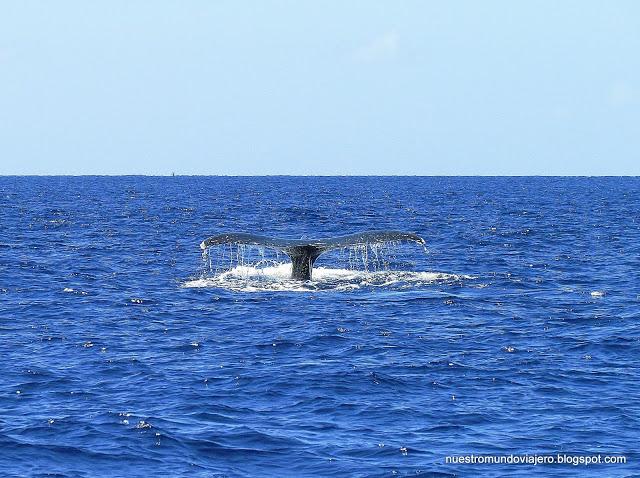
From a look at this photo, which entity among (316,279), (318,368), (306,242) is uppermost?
(306,242)

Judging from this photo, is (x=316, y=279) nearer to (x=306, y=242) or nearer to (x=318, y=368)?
(x=306, y=242)

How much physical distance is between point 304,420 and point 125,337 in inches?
306

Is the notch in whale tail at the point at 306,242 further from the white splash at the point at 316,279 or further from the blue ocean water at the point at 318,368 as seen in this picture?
the blue ocean water at the point at 318,368

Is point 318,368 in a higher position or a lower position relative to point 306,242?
lower

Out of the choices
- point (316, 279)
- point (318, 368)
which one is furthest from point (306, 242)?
point (318, 368)

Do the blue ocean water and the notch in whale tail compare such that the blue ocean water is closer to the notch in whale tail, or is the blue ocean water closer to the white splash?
the white splash

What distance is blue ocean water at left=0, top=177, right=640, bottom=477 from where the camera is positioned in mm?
15562

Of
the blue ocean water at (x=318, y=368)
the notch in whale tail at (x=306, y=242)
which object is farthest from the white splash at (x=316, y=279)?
the notch in whale tail at (x=306, y=242)

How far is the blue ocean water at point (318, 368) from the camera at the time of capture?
51.1 ft

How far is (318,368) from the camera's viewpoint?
2055 centimetres

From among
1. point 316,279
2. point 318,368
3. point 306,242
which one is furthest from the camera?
point 316,279

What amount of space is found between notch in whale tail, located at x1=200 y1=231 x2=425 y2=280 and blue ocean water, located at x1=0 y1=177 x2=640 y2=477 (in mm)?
868

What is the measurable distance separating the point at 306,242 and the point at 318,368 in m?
11.7

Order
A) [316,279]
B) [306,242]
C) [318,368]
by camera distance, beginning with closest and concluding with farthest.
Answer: [318,368] < [306,242] < [316,279]
